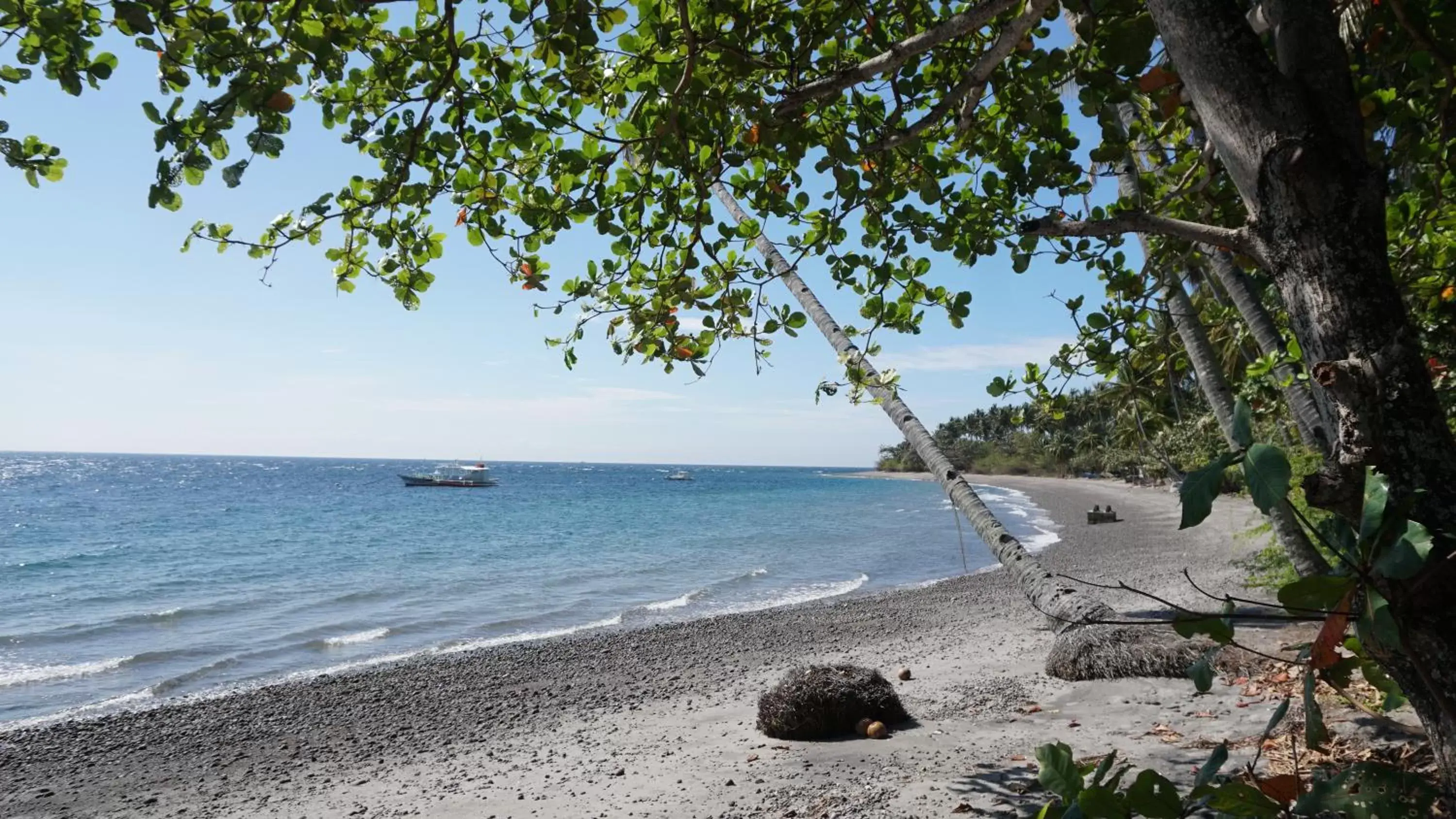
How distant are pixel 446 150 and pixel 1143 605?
43.3 feet

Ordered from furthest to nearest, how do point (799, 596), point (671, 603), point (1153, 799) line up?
point (799, 596) < point (671, 603) < point (1153, 799)

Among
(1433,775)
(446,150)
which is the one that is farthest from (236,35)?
(1433,775)

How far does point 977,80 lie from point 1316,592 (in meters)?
2.07

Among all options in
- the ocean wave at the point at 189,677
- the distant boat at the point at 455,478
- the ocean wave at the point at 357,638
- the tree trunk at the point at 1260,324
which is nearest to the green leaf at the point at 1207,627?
the tree trunk at the point at 1260,324

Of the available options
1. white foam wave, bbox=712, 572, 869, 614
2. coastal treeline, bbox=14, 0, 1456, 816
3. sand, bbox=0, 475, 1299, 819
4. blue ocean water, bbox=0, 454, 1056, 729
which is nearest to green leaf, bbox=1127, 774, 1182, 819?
coastal treeline, bbox=14, 0, 1456, 816

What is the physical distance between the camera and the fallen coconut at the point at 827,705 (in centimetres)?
676

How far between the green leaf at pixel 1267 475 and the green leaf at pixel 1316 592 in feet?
0.44

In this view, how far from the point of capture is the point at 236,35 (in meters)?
2.34

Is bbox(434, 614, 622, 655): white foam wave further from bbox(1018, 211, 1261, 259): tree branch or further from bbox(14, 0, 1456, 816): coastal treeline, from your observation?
bbox(1018, 211, 1261, 259): tree branch

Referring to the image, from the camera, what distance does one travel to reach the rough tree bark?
1.26 m

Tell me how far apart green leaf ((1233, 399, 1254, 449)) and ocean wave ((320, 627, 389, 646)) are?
17.2 m

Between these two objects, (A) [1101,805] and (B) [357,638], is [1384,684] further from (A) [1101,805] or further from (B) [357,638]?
(B) [357,638]

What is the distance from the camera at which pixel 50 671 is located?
Answer: 1398 cm

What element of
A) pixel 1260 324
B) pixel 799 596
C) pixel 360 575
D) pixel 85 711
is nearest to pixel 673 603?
pixel 799 596
